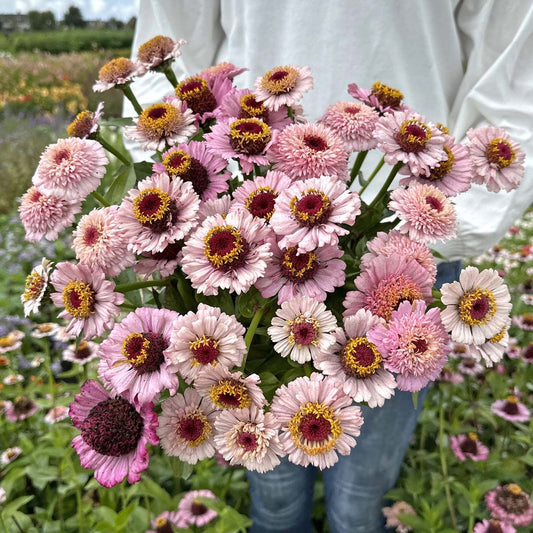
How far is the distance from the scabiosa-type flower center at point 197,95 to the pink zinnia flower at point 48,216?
0.16 m

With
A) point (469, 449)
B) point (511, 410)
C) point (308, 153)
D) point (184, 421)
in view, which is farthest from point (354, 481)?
point (308, 153)

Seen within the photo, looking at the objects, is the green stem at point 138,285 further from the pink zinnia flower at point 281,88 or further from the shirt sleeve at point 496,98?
the shirt sleeve at point 496,98

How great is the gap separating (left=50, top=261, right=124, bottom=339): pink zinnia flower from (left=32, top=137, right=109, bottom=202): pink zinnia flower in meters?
0.07

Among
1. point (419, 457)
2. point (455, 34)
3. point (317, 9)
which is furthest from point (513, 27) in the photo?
point (419, 457)

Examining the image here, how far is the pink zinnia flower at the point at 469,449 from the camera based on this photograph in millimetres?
1226

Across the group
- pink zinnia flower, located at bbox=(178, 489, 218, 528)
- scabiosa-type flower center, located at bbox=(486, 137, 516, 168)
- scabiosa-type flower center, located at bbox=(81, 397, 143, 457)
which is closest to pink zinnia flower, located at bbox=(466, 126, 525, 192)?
scabiosa-type flower center, located at bbox=(486, 137, 516, 168)

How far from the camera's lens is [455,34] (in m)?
0.86

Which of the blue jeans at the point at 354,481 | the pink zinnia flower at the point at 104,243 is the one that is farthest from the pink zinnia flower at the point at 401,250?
the blue jeans at the point at 354,481

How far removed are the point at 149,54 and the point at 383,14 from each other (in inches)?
16.7

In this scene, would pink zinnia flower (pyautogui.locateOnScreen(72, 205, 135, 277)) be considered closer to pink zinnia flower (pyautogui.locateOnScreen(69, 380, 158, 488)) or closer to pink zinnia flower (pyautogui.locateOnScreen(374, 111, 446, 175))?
pink zinnia flower (pyautogui.locateOnScreen(69, 380, 158, 488))

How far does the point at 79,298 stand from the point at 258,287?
0.16m

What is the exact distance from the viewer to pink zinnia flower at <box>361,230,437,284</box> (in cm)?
44

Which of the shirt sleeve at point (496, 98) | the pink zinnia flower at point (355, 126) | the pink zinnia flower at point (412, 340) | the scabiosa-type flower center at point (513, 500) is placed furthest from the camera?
the scabiosa-type flower center at point (513, 500)

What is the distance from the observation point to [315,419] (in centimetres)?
41
